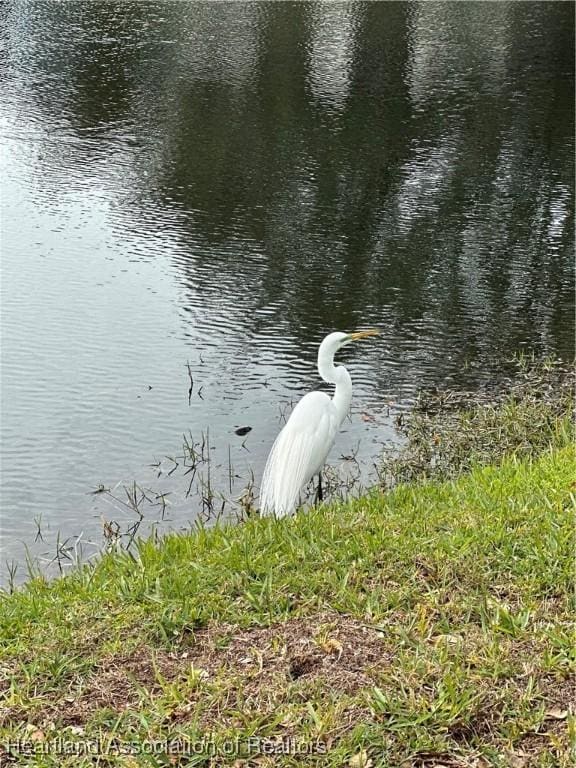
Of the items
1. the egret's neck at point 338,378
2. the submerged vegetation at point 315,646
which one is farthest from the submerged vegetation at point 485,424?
the submerged vegetation at point 315,646

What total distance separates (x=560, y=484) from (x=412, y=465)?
198 centimetres

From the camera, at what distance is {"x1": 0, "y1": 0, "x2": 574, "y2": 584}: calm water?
7.41 m

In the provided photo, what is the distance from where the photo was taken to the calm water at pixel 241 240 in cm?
741

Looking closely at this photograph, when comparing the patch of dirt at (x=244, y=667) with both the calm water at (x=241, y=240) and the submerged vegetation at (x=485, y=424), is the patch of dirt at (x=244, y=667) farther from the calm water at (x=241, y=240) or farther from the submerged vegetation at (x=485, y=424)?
the submerged vegetation at (x=485, y=424)

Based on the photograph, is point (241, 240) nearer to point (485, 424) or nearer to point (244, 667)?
point (485, 424)

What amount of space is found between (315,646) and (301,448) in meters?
→ 2.55

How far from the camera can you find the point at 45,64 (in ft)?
63.2

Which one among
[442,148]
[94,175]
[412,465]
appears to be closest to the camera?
[412,465]

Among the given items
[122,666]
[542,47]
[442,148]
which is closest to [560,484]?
[122,666]

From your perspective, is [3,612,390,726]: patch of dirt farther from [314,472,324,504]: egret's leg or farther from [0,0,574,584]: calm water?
[314,472,324,504]: egret's leg

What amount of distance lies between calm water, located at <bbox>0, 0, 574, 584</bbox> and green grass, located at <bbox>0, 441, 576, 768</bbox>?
200 cm

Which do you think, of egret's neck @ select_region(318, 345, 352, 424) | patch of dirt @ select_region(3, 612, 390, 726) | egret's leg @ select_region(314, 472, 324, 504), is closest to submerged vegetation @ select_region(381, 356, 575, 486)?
egret's leg @ select_region(314, 472, 324, 504)

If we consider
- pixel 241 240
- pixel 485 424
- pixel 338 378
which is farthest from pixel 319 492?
pixel 241 240

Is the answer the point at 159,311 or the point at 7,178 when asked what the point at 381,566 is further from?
the point at 7,178
